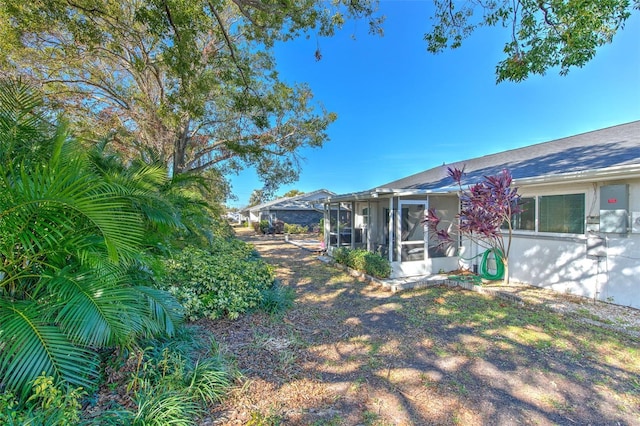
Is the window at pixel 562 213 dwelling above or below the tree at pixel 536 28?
below

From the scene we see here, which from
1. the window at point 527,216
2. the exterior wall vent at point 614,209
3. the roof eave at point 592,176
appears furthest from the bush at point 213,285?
the exterior wall vent at point 614,209

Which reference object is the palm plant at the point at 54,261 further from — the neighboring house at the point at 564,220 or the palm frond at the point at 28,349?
the neighboring house at the point at 564,220

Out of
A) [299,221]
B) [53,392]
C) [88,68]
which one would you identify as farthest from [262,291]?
[299,221]

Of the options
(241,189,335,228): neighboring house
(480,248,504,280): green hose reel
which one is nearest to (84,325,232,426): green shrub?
(480,248,504,280): green hose reel

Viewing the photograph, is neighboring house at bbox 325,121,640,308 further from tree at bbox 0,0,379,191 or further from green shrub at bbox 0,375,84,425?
green shrub at bbox 0,375,84,425

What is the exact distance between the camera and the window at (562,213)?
634 centimetres

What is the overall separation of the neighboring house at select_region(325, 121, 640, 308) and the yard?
172 centimetres

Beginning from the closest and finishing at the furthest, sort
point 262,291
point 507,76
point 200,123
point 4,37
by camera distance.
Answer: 1. point 507,76
2. point 262,291
3. point 4,37
4. point 200,123

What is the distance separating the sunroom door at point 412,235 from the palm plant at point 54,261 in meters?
6.92

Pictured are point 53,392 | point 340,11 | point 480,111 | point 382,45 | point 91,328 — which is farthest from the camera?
point 480,111

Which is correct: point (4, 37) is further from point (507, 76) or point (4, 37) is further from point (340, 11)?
point (507, 76)

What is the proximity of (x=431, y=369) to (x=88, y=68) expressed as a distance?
13.6m

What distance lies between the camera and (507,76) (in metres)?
4.97

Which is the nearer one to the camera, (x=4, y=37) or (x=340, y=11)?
(x=4, y=37)
